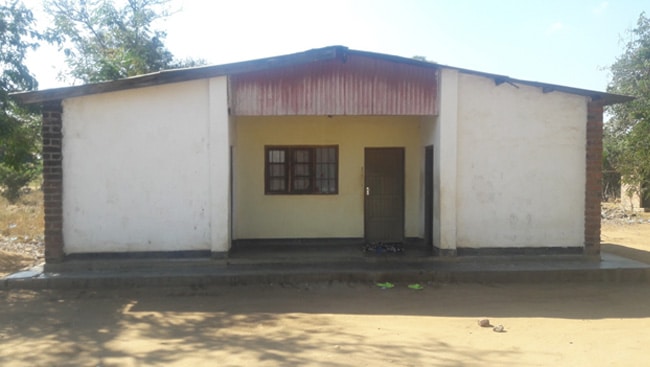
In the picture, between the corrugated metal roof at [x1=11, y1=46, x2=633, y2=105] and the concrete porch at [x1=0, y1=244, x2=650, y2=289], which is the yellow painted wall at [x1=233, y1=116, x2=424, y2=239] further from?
the corrugated metal roof at [x1=11, y1=46, x2=633, y2=105]

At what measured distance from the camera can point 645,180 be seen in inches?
747

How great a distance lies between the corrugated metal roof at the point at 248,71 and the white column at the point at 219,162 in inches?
12.3

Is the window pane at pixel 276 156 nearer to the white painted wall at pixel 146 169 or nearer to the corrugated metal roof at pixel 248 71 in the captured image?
the white painted wall at pixel 146 169

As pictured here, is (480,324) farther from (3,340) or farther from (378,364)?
(3,340)

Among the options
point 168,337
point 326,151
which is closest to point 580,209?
point 326,151

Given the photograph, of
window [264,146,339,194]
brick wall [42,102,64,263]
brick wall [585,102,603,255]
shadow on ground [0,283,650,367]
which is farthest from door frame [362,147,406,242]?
brick wall [42,102,64,263]

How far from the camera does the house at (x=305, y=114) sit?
28.1 feet

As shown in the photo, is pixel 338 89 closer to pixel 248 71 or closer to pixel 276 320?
pixel 248 71

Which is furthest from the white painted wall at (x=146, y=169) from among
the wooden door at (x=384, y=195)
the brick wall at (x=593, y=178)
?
the brick wall at (x=593, y=178)

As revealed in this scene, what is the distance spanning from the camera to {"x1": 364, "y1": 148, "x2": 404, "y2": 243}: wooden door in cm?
1119

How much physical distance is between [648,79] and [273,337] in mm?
18315

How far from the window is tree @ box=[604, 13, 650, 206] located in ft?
40.3

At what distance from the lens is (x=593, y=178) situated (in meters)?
9.26

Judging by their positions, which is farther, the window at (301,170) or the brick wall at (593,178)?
the window at (301,170)
